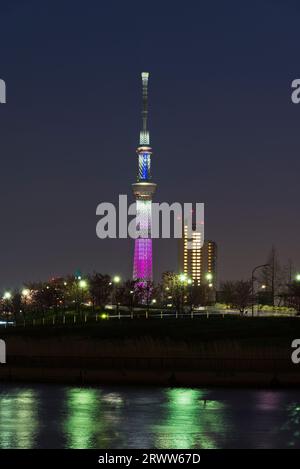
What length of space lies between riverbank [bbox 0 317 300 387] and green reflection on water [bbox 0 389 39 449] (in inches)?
287

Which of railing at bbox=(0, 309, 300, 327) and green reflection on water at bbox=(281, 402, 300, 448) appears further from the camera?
railing at bbox=(0, 309, 300, 327)

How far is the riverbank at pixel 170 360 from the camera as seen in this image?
54844mm

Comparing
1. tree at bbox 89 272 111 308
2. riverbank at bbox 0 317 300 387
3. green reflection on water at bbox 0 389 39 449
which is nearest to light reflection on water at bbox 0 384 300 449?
green reflection on water at bbox 0 389 39 449

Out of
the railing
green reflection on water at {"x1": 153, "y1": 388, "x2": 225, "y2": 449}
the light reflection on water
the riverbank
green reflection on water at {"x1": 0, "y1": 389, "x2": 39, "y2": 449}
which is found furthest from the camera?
the railing

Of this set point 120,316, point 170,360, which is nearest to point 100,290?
point 120,316

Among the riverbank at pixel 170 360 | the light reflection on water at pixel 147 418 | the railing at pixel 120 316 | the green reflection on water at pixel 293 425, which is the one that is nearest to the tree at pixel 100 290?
the railing at pixel 120 316

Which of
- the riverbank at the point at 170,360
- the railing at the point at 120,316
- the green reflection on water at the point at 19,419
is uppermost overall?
the railing at the point at 120,316

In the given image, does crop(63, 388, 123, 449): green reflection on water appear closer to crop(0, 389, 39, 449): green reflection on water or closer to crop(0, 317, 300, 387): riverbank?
crop(0, 389, 39, 449): green reflection on water

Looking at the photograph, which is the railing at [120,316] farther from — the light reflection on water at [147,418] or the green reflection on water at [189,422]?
the green reflection on water at [189,422]

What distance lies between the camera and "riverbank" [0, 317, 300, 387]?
5484 cm

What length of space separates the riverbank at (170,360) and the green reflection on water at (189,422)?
Result: 5.86m

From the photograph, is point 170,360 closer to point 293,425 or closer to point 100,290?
point 293,425
